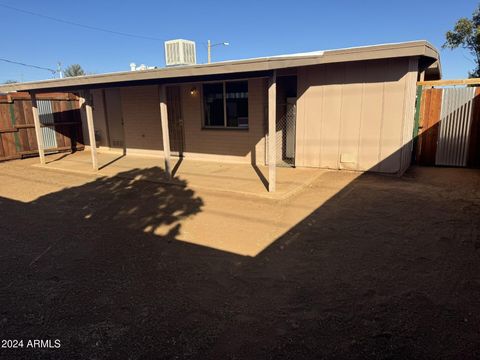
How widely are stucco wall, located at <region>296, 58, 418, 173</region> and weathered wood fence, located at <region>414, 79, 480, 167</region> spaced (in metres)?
1.40

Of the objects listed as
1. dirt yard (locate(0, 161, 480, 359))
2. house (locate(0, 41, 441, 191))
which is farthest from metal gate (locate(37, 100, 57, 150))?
dirt yard (locate(0, 161, 480, 359))

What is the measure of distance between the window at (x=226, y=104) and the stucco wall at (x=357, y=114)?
1828 millimetres

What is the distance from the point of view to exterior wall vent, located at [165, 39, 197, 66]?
1163 cm

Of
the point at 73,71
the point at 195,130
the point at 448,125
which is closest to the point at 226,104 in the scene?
the point at 195,130

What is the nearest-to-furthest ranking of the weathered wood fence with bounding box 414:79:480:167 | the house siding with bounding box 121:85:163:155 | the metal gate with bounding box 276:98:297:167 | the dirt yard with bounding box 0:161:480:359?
the dirt yard with bounding box 0:161:480:359 → the weathered wood fence with bounding box 414:79:480:167 → the metal gate with bounding box 276:98:297:167 → the house siding with bounding box 121:85:163:155

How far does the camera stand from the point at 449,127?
28.0 ft

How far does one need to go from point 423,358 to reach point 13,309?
359 centimetres

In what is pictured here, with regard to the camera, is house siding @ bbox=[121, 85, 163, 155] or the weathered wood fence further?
house siding @ bbox=[121, 85, 163, 155]

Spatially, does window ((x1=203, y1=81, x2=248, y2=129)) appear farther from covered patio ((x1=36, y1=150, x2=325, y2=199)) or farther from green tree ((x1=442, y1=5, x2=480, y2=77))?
green tree ((x1=442, y1=5, x2=480, y2=77))

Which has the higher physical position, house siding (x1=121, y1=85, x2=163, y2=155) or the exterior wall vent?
the exterior wall vent

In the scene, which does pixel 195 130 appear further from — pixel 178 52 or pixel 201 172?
pixel 178 52

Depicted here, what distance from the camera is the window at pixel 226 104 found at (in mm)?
9617

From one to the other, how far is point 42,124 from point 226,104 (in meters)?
7.53

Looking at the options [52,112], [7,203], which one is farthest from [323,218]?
[52,112]
